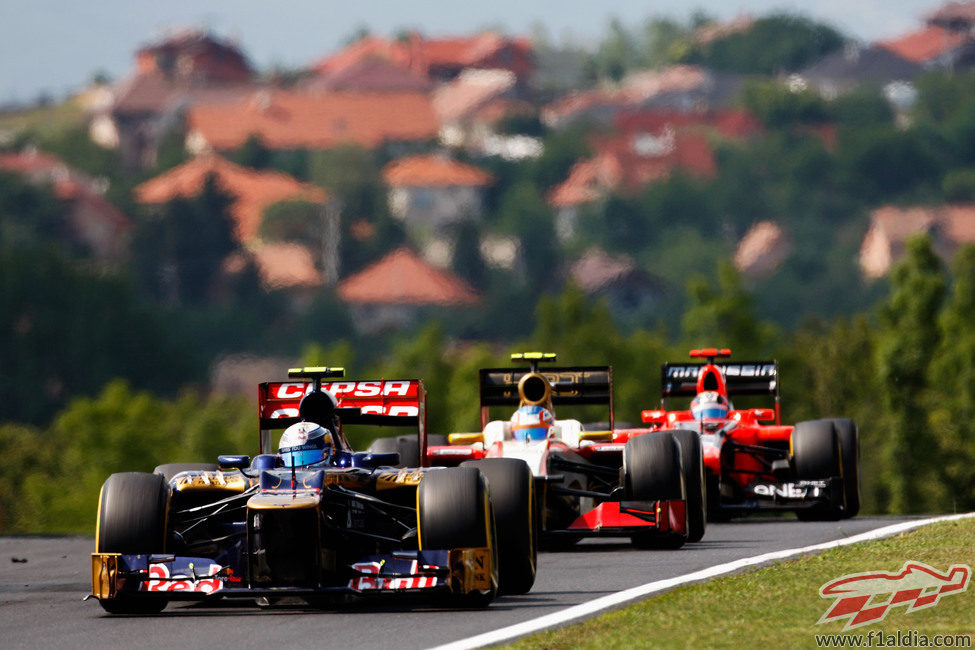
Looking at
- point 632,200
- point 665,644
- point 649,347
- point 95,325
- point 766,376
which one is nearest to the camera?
point 665,644

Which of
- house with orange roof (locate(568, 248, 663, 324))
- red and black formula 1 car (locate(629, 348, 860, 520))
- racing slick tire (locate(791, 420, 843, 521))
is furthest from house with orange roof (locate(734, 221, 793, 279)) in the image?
racing slick tire (locate(791, 420, 843, 521))

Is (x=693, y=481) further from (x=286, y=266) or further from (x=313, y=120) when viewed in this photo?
(x=313, y=120)

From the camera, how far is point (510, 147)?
17275 centimetres

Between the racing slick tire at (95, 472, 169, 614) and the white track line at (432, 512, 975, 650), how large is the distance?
3041 millimetres

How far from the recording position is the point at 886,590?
14.2 meters

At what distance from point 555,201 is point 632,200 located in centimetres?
639

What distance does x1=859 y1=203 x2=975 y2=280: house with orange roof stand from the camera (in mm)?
153125

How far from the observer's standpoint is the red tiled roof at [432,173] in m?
147

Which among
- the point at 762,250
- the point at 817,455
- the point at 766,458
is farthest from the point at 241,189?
the point at 817,455

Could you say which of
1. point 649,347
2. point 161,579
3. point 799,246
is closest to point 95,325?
point 649,347

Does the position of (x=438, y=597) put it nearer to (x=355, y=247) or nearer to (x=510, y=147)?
(x=355, y=247)

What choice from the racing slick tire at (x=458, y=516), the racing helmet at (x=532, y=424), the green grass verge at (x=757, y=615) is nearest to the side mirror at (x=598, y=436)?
the racing helmet at (x=532, y=424)

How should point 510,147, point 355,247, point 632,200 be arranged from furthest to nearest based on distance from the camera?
point 510,147, point 632,200, point 355,247

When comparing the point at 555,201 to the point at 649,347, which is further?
the point at 555,201
